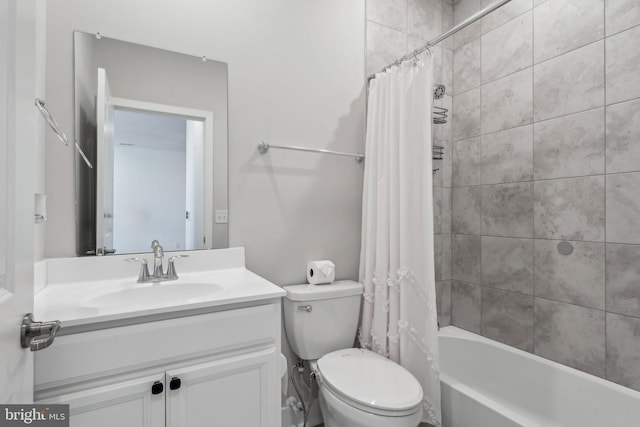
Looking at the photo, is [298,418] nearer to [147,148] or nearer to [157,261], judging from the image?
[157,261]

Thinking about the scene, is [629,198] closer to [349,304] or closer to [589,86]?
[589,86]

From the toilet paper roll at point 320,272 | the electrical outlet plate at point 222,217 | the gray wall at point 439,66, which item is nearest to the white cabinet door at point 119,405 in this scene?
the electrical outlet plate at point 222,217

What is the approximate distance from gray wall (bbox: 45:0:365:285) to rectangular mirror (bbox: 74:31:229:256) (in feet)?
0.16

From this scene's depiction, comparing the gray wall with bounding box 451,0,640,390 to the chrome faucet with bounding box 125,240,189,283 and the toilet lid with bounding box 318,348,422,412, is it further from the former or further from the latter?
the chrome faucet with bounding box 125,240,189,283

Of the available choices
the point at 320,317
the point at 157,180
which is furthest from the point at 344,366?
the point at 157,180

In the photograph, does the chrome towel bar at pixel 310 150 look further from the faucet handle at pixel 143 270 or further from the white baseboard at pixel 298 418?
the white baseboard at pixel 298 418

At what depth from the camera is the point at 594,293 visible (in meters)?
1.61

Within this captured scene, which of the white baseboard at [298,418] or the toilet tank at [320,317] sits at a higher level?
the toilet tank at [320,317]

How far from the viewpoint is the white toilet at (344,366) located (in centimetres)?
121

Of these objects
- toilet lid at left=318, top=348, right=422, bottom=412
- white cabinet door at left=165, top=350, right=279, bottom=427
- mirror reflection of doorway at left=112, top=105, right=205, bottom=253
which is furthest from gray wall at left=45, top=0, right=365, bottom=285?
white cabinet door at left=165, top=350, right=279, bottom=427

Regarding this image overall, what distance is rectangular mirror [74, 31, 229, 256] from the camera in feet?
4.45

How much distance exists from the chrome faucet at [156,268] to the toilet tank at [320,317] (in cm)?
56

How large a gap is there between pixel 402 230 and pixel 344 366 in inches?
27.1

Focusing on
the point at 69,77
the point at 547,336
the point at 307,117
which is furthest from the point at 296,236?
the point at 547,336
